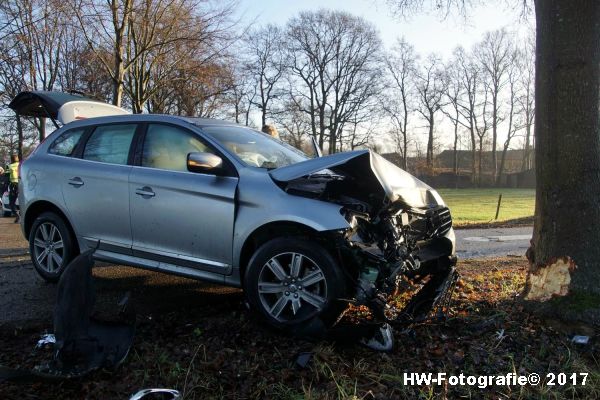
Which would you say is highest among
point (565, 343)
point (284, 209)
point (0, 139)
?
point (0, 139)

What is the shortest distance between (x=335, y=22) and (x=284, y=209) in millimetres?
58210

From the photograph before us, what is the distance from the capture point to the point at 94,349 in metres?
3.21

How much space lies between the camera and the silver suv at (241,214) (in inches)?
139

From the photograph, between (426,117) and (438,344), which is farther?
(426,117)

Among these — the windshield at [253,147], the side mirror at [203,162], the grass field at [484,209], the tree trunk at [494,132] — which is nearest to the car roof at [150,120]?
the windshield at [253,147]

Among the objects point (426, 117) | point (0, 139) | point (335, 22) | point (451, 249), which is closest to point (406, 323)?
point (451, 249)

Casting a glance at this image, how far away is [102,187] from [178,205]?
98cm

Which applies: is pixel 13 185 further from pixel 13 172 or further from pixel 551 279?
pixel 551 279

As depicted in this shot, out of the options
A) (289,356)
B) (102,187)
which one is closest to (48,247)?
(102,187)

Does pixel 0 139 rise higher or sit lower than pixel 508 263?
higher

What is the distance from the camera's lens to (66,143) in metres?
5.12

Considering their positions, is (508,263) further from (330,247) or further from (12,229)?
(12,229)

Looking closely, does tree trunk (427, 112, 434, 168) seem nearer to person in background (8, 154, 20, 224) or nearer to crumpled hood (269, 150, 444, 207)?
person in background (8, 154, 20, 224)

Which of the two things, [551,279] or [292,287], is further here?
[551,279]
